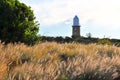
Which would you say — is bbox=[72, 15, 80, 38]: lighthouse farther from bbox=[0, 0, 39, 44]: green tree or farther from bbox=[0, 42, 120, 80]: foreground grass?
bbox=[0, 42, 120, 80]: foreground grass

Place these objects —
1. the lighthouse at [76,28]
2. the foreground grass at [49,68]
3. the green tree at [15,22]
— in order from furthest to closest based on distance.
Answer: the lighthouse at [76,28]
the green tree at [15,22]
the foreground grass at [49,68]

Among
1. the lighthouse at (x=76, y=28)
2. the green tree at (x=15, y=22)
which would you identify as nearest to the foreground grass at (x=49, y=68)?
the green tree at (x=15, y=22)

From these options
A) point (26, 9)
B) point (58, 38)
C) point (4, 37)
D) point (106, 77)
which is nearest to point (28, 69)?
point (106, 77)

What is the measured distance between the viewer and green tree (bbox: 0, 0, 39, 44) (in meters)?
17.3

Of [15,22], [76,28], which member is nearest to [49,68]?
[15,22]

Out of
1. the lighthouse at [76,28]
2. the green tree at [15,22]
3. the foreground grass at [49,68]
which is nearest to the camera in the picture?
the foreground grass at [49,68]

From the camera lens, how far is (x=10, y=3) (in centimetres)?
1794

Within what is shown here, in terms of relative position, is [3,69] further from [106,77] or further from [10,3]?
[10,3]

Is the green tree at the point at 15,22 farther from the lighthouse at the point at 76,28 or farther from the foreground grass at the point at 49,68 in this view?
the lighthouse at the point at 76,28

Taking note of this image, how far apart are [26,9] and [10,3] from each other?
78cm

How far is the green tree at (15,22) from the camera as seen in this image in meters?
17.3

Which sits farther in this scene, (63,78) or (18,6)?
(18,6)

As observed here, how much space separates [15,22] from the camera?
17.5 metres

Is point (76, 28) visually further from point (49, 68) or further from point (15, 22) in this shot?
point (49, 68)
